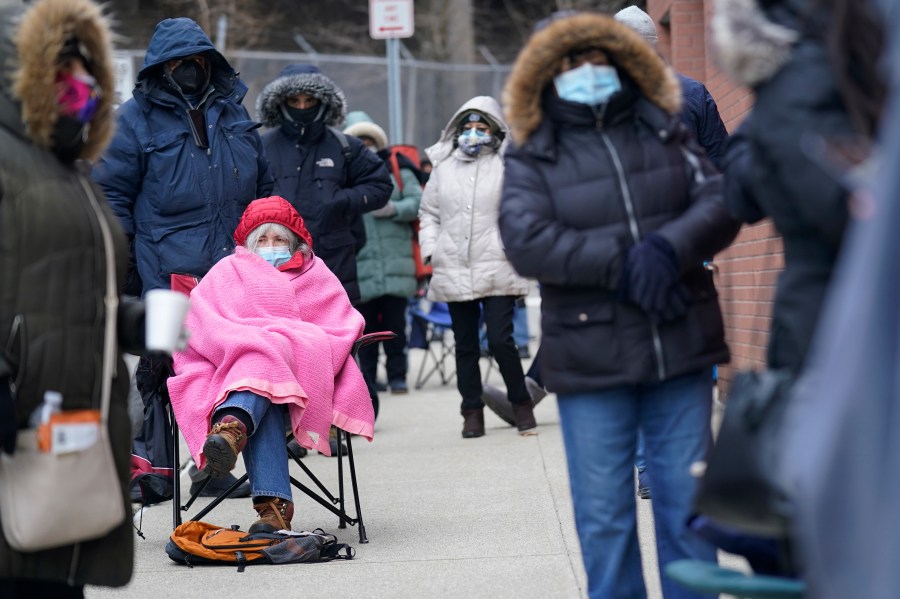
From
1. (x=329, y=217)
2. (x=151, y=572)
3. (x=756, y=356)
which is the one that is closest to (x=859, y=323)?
(x=151, y=572)

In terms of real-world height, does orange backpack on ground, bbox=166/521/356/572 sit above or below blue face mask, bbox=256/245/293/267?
below

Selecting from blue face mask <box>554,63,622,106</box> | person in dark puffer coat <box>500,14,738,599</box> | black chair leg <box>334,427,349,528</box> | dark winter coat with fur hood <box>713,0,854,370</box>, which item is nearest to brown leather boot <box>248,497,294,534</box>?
black chair leg <box>334,427,349,528</box>

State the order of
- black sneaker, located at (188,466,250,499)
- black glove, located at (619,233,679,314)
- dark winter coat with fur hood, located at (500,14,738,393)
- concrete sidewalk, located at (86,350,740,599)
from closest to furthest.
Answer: black glove, located at (619,233,679,314) → dark winter coat with fur hood, located at (500,14,738,393) → concrete sidewalk, located at (86,350,740,599) → black sneaker, located at (188,466,250,499)

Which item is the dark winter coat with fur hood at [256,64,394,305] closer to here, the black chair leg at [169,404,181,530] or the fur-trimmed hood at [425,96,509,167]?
the fur-trimmed hood at [425,96,509,167]

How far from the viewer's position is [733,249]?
889cm

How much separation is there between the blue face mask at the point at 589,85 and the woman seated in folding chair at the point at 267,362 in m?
2.19

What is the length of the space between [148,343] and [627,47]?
1.55 m

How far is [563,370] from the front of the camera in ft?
13.3

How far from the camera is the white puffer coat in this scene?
8.52 m

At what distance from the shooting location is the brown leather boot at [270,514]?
5828 mm

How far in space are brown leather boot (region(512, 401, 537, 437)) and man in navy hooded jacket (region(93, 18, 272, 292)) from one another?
2687 millimetres

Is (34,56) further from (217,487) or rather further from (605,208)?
(217,487)

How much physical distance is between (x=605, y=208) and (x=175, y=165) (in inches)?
126

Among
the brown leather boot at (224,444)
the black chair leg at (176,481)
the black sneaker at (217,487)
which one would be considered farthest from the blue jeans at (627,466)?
the black sneaker at (217,487)
